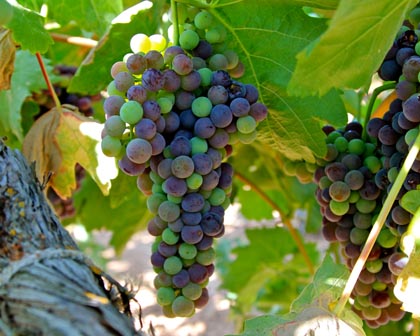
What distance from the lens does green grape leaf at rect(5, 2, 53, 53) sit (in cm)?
97

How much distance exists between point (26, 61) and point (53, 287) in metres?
0.89

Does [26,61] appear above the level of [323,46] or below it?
below

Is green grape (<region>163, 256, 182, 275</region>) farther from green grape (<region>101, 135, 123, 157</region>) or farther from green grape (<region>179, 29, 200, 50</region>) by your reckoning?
green grape (<region>179, 29, 200, 50</region>)

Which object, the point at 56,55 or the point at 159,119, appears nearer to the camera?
the point at 159,119

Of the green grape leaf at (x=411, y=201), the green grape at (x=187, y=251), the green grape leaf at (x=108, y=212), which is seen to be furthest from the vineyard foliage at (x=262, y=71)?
the green grape leaf at (x=108, y=212)

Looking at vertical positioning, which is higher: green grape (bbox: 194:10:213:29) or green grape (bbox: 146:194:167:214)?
green grape (bbox: 194:10:213:29)

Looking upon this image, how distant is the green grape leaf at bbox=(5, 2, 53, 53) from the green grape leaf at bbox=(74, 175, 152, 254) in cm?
78

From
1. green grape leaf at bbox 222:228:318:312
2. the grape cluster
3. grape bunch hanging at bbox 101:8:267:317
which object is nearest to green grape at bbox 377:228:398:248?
the grape cluster

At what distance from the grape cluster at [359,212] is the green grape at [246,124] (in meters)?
0.17

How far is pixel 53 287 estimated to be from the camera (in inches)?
24.2

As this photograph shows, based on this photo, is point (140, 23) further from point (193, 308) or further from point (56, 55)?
point (56, 55)

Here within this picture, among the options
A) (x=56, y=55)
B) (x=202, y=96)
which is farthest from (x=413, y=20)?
(x=56, y=55)

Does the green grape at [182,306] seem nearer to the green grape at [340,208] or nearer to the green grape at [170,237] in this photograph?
the green grape at [170,237]

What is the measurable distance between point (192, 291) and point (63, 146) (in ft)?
1.40
